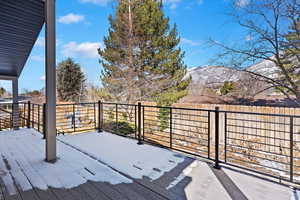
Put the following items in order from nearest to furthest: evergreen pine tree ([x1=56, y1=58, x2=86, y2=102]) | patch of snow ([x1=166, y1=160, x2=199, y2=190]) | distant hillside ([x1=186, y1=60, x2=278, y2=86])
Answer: patch of snow ([x1=166, y1=160, x2=199, y2=190]) < distant hillside ([x1=186, y1=60, x2=278, y2=86]) < evergreen pine tree ([x1=56, y1=58, x2=86, y2=102])

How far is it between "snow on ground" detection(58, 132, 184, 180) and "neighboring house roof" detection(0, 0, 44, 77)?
213 centimetres

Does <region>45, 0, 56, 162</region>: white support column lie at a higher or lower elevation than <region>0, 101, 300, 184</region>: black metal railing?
higher

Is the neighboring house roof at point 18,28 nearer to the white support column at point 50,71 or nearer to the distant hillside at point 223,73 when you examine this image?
the white support column at point 50,71

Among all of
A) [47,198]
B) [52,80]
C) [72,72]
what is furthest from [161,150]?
[72,72]

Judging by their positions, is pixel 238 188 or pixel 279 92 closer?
pixel 238 188

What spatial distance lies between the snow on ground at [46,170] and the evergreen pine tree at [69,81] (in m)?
10.3

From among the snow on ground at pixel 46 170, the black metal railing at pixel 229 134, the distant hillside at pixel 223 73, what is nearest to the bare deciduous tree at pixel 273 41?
the distant hillside at pixel 223 73

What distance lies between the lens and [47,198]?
1.65 meters

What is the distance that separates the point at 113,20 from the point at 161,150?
315 inches

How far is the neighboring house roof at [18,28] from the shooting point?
2.58 meters

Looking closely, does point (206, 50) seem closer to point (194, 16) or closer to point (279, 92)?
point (194, 16)

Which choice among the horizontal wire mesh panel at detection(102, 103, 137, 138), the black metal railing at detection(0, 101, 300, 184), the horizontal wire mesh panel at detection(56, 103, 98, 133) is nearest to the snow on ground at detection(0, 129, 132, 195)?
the black metal railing at detection(0, 101, 300, 184)

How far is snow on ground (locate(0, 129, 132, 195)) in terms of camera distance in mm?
1937

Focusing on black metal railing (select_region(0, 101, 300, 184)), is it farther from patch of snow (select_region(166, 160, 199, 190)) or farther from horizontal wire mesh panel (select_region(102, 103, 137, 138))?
patch of snow (select_region(166, 160, 199, 190))
